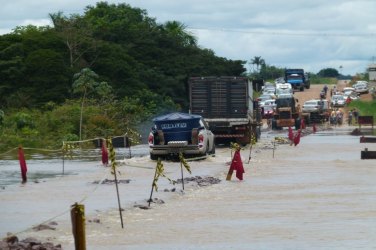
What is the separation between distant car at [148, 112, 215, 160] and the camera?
1497 inches

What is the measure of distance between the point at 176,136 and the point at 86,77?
30.1m

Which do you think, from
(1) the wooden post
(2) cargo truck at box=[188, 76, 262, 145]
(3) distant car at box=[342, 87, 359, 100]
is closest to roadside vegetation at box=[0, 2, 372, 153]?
(2) cargo truck at box=[188, 76, 262, 145]

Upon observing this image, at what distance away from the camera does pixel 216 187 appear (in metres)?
27.4

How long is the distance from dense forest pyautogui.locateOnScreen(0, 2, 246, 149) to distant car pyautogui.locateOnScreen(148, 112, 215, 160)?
50.0 ft

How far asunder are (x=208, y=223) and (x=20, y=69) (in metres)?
54.8

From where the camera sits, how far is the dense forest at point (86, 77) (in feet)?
197

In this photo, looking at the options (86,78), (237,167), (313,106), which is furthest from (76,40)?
(237,167)

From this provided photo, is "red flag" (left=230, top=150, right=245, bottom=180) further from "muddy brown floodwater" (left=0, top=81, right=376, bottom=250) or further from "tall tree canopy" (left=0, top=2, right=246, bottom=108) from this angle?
"tall tree canopy" (left=0, top=2, right=246, bottom=108)

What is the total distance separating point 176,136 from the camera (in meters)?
38.3

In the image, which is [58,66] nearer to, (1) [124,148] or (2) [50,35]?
(2) [50,35]

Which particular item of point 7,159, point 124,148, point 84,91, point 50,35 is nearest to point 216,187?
point 7,159

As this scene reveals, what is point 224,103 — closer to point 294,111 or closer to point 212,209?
point 212,209

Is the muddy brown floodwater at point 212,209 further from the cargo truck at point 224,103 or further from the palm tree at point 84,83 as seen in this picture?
the palm tree at point 84,83

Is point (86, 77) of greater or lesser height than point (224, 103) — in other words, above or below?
above
